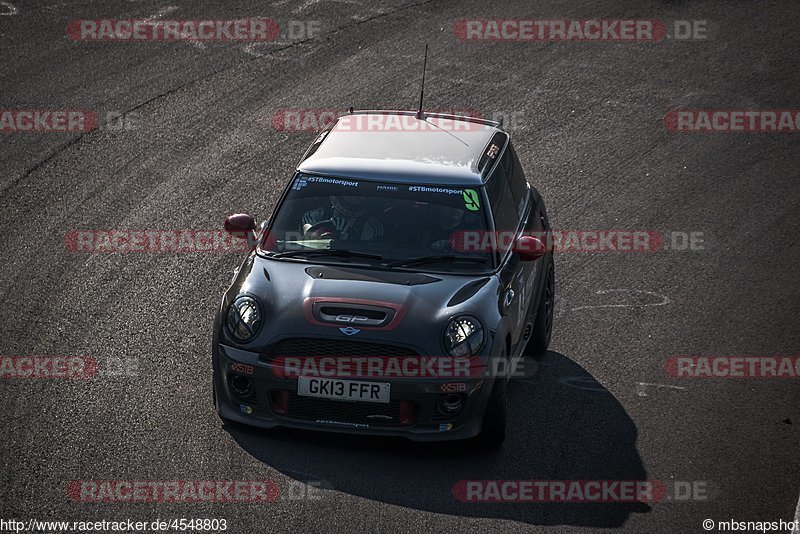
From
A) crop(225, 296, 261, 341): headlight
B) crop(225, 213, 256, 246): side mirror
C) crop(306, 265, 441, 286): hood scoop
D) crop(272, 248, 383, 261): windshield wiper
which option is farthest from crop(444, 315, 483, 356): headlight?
crop(225, 213, 256, 246): side mirror

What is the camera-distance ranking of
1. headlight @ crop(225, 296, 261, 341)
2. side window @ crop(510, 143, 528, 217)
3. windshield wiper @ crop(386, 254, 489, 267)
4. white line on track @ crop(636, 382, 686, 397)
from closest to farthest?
headlight @ crop(225, 296, 261, 341) < windshield wiper @ crop(386, 254, 489, 267) < white line on track @ crop(636, 382, 686, 397) < side window @ crop(510, 143, 528, 217)

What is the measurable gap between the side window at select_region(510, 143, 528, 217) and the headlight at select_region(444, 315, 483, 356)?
201 centimetres

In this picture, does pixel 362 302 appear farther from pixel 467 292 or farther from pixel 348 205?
pixel 348 205

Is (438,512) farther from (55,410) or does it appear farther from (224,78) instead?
(224,78)

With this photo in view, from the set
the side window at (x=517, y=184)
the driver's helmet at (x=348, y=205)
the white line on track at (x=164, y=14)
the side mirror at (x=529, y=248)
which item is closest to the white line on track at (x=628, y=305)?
the side window at (x=517, y=184)

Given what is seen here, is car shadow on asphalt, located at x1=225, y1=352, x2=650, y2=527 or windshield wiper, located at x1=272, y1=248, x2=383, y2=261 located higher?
windshield wiper, located at x1=272, y1=248, x2=383, y2=261

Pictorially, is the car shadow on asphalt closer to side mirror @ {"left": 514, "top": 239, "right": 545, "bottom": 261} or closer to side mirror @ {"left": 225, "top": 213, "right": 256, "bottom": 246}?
side mirror @ {"left": 514, "top": 239, "right": 545, "bottom": 261}

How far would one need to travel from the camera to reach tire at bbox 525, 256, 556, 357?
30.5 feet

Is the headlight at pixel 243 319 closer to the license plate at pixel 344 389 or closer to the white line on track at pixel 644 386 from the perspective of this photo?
the license plate at pixel 344 389

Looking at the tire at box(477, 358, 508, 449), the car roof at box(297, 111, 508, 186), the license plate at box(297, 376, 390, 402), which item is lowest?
the tire at box(477, 358, 508, 449)

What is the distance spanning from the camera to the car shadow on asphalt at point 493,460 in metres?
6.84

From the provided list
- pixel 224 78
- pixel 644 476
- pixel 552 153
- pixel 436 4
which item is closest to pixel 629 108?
pixel 552 153

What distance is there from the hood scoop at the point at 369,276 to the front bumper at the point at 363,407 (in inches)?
29.9

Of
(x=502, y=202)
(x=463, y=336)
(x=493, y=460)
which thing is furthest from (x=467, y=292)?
(x=502, y=202)
